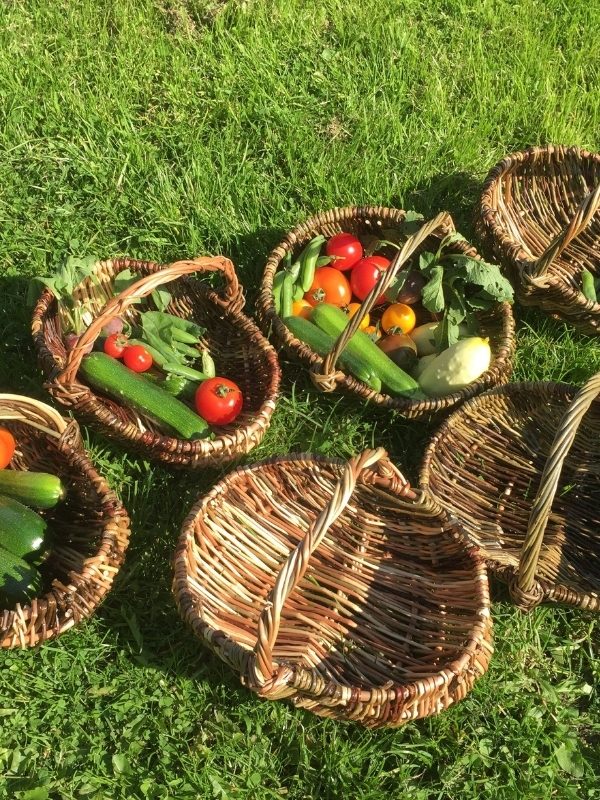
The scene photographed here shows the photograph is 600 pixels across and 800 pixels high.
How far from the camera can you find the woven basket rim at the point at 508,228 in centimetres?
358

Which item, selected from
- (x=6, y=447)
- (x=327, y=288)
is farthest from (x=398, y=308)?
(x=6, y=447)

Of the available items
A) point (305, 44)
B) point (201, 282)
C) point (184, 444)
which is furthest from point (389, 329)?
point (305, 44)

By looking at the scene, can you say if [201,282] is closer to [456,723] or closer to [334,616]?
[334,616]

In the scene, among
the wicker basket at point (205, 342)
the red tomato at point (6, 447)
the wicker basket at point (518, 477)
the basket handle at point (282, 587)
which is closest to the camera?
the basket handle at point (282, 587)

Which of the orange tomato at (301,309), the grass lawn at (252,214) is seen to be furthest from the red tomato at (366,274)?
the grass lawn at (252,214)

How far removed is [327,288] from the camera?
12.3 ft

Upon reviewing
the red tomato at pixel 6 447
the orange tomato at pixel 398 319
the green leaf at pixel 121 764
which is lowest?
the green leaf at pixel 121 764

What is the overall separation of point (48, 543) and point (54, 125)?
98.3 inches

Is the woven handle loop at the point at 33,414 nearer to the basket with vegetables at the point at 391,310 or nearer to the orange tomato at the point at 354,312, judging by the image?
the basket with vegetables at the point at 391,310

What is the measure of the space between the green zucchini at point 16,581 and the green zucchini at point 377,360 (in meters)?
1.60

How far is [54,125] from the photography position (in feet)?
13.9

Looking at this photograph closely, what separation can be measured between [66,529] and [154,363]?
883 millimetres

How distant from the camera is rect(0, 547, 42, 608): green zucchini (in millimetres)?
2643

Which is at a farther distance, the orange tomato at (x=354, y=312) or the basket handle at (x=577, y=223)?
the orange tomato at (x=354, y=312)
